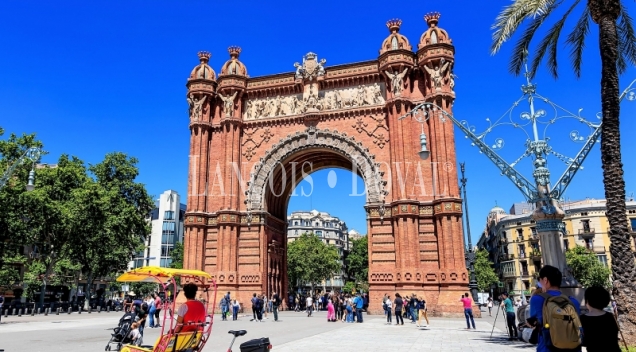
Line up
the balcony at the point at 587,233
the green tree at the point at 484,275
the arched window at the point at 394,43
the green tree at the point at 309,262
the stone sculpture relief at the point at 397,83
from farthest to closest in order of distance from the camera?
the green tree at the point at 309,262
the green tree at the point at 484,275
the balcony at the point at 587,233
the arched window at the point at 394,43
the stone sculpture relief at the point at 397,83

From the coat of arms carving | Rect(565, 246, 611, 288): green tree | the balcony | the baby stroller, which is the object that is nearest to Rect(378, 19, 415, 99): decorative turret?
the coat of arms carving

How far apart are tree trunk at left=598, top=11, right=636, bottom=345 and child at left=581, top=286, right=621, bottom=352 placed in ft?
22.2

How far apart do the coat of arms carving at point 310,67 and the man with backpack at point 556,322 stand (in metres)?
28.7

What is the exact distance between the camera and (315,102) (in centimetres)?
3203

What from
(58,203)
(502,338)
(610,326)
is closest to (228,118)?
(58,203)

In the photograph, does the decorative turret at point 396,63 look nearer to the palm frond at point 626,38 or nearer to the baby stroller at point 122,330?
the palm frond at point 626,38

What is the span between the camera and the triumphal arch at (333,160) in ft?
90.1

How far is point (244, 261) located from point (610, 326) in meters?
28.0

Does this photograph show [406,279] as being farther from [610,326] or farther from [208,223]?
[610,326]

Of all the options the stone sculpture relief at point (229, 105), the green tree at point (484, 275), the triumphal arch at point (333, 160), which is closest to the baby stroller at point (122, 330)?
the triumphal arch at point (333, 160)

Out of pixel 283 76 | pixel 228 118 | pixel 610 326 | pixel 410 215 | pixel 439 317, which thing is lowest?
pixel 439 317

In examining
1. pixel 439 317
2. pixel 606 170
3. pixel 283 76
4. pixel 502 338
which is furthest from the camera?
pixel 283 76

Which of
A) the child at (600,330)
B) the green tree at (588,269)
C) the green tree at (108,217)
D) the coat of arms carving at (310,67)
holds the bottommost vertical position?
the child at (600,330)

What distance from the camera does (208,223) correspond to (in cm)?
3222
